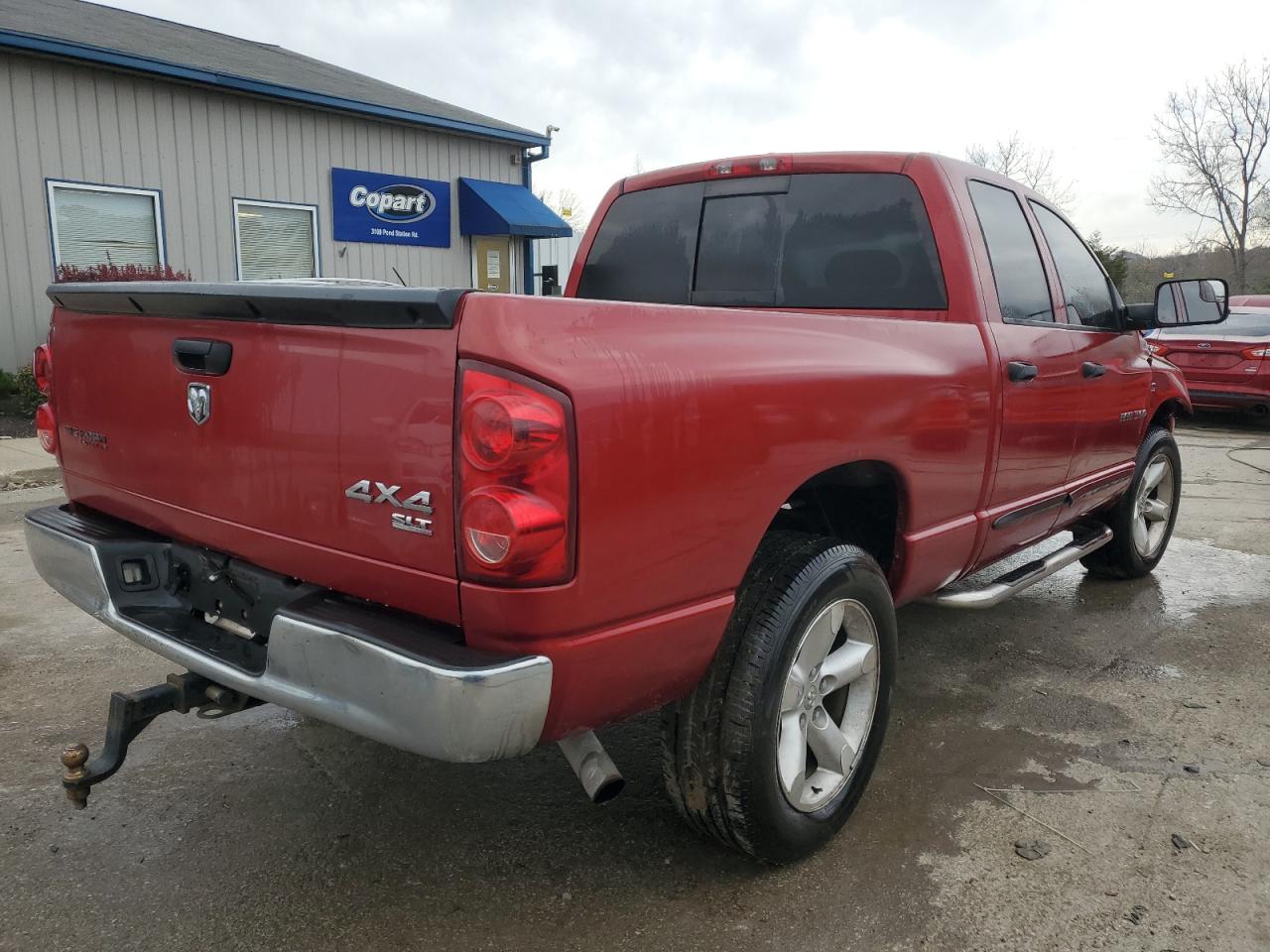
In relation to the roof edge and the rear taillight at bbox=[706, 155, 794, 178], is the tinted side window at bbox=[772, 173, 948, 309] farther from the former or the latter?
the roof edge

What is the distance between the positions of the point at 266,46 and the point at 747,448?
55.1 feet

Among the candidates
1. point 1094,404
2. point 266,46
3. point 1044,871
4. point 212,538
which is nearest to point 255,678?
point 212,538

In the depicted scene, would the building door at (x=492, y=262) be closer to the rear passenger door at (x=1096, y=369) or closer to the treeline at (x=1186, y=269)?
the rear passenger door at (x=1096, y=369)

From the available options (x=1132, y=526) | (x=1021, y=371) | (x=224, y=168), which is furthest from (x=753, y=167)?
(x=224, y=168)

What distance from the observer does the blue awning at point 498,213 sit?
48.5 ft

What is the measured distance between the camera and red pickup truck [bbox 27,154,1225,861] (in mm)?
1866

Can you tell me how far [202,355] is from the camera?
2.31 metres

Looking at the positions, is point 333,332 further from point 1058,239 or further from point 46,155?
point 46,155

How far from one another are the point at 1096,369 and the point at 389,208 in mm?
11999

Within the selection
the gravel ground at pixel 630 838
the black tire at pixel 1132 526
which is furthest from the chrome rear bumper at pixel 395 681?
the black tire at pixel 1132 526

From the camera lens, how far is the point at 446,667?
6.01ft

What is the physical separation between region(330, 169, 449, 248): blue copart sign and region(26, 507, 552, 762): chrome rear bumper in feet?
40.6

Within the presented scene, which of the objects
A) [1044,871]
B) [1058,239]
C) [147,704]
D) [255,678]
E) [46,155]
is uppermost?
[46,155]

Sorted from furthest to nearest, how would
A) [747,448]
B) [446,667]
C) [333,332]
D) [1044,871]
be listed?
[1044,871], [747,448], [333,332], [446,667]
